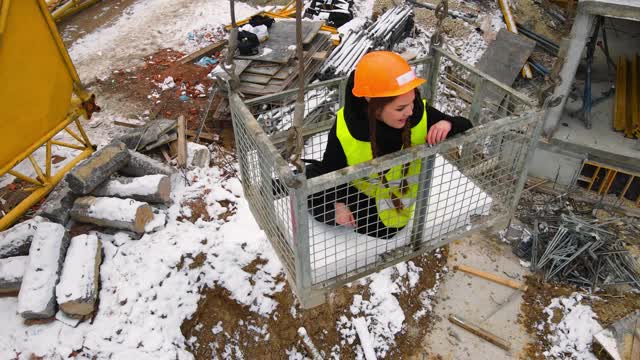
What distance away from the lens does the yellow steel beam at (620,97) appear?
627 centimetres

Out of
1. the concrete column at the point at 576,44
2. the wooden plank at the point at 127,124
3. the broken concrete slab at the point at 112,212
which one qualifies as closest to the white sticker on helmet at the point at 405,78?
the concrete column at the point at 576,44

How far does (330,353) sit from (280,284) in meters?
0.89

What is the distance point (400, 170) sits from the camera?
2652 millimetres

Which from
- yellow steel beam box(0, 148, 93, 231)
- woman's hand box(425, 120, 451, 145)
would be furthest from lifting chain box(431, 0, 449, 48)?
yellow steel beam box(0, 148, 93, 231)

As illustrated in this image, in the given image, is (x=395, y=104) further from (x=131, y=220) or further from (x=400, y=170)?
(x=131, y=220)

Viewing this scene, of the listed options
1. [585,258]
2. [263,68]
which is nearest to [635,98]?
[585,258]

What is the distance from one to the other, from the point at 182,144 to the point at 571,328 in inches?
211

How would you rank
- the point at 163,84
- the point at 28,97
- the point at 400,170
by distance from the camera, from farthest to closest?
1. the point at 163,84
2. the point at 28,97
3. the point at 400,170

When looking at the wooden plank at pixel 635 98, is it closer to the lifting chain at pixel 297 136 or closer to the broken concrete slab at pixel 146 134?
the lifting chain at pixel 297 136

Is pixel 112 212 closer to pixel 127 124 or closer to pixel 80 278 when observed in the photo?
pixel 80 278

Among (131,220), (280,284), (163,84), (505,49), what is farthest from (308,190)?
(505,49)

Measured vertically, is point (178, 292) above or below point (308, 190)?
below

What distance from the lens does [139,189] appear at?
5.04 meters

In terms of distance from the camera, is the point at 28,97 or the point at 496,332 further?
the point at 496,332
